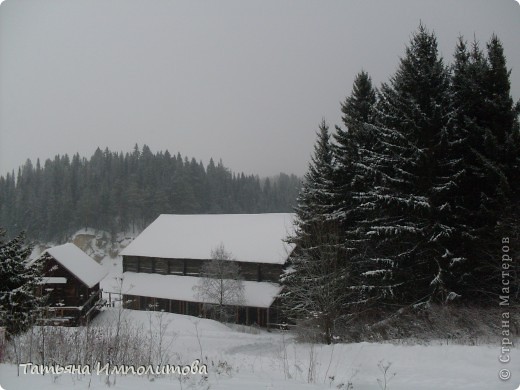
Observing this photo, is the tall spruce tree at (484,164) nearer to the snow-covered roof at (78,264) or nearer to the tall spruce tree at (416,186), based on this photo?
the tall spruce tree at (416,186)

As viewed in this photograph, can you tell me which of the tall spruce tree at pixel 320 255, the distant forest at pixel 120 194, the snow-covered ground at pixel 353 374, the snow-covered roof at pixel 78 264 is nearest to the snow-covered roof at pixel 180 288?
the snow-covered roof at pixel 78 264

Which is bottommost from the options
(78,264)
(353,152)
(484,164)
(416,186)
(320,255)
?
(78,264)

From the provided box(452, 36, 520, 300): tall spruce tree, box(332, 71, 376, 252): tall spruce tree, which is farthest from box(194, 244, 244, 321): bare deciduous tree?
box(452, 36, 520, 300): tall spruce tree

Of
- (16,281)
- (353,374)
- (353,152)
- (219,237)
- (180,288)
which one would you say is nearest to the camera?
(353,374)

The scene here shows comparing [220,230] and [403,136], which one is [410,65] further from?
[220,230]

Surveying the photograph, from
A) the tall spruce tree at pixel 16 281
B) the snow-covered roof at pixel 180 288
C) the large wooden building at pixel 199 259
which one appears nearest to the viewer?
the tall spruce tree at pixel 16 281

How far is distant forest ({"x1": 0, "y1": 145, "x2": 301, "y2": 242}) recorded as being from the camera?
268 feet

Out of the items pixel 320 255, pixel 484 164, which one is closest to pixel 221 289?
pixel 320 255

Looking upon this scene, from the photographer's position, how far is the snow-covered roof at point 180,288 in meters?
29.6

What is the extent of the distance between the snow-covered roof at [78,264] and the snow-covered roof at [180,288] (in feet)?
10.8

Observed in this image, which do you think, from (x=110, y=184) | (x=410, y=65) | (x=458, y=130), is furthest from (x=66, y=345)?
(x=110, y=184)

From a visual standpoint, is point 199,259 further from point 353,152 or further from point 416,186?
point 416,186

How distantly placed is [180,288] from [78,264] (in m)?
9.64

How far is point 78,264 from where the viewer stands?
1112 inches
